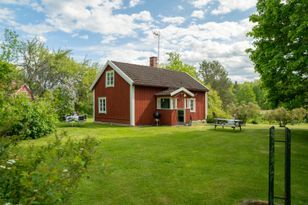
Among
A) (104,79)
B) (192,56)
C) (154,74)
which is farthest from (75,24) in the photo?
(192,56)

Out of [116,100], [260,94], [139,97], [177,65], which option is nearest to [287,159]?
[139,97]

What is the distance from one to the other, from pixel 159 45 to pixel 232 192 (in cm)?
3057

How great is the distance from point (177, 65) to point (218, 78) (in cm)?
1550

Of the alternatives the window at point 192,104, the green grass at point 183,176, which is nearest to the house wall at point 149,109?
the window at point 192,104

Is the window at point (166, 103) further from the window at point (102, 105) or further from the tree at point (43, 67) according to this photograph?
the tree at point (43, 67)

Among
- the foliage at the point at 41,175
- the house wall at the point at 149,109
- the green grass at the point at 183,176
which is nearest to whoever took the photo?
the foliage at the point at 41,175

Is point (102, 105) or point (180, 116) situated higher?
point (102, 105)

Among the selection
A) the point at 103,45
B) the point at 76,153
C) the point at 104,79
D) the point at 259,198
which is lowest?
the point at 259,198

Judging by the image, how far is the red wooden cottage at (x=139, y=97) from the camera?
18.3 meters

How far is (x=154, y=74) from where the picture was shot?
21.4m

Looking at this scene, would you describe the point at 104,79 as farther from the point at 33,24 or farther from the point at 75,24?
the point at 33,24

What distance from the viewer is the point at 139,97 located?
18453 millimetres

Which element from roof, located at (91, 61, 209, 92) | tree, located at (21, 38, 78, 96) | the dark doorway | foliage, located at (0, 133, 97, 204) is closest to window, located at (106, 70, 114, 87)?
roof, located at (91, 61, 209, 92)

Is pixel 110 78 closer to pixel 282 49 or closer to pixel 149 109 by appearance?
pixel 149 109
